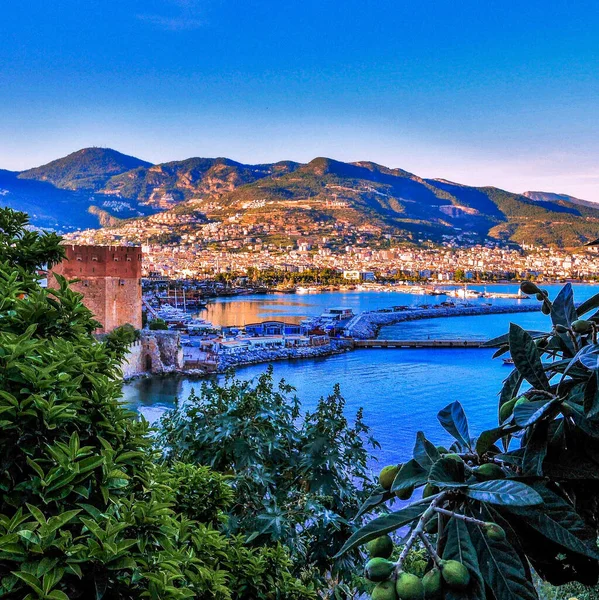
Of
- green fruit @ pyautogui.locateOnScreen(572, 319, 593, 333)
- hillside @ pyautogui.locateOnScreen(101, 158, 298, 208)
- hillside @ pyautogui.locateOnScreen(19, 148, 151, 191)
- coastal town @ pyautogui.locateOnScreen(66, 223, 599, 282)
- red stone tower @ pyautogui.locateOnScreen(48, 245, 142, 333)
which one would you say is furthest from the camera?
hillside @ pyautogui.locateOnScreen(101, 158, 298, 208)

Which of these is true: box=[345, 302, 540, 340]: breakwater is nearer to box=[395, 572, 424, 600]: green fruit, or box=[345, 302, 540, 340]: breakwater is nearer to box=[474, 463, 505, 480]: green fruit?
box=[474, 463, 505, 480]: green fruit

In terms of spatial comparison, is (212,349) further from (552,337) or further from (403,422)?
(552,337)

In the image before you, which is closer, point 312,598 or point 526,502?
point 526,502

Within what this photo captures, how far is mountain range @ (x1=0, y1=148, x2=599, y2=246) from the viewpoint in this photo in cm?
8356

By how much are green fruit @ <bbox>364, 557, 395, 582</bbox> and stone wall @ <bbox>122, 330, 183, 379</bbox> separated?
19250mm

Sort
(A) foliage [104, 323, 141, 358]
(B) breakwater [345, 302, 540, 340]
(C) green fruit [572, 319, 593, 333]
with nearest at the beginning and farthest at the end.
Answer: (C) green fruit [572, 319, 593, 333], (A) foliage [104, 323, 141, 358], (B) breakwater [345, 302, 540, 340]

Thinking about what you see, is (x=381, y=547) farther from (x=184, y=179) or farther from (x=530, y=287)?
(x=184, y=179)

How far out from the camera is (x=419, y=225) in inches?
3551

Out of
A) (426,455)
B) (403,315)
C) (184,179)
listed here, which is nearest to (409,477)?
(426,455)

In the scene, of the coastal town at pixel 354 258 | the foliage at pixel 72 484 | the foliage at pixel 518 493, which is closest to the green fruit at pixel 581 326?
the foliage at pixel 518 493

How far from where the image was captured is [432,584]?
40 cm

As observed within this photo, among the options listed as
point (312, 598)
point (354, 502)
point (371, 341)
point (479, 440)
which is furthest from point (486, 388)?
point (479, 440)

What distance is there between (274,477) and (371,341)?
2625cm

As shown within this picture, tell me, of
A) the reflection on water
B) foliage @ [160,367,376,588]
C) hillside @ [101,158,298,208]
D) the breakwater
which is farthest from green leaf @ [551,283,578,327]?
hillside @ [101,158,298,208]
